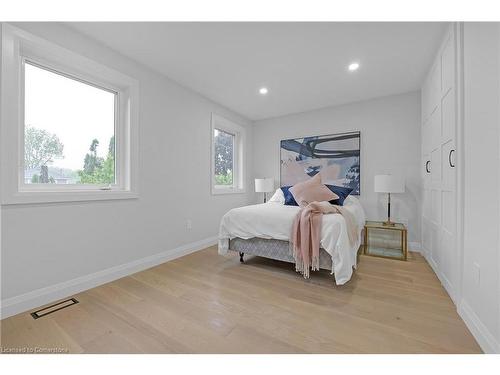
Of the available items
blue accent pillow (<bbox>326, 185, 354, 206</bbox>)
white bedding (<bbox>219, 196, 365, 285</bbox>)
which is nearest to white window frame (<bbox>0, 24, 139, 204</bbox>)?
white bedding (<bbox>219, 196, 365, 285</bbox>)

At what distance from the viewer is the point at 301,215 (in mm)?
2166

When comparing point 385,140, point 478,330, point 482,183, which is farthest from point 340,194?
point 478,330

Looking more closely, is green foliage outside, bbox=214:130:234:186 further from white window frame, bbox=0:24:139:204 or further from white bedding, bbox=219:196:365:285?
white window frame, bbox=0:24:139:204

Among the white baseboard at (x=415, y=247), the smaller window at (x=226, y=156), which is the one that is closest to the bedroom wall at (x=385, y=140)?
the white baseboard at (x=415, y=247)

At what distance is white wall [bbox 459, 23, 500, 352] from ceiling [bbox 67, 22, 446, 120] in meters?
0.72

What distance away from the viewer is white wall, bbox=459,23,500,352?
118 cm

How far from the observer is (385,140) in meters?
3.38

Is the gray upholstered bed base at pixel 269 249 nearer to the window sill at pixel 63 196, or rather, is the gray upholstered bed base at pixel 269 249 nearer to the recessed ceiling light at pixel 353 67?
the window sill at pixel 63 196

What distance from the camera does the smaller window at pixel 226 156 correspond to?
371 cm

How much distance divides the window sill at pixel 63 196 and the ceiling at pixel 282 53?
1.49 m

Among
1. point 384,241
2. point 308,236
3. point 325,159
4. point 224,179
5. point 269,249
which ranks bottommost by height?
point 384,241

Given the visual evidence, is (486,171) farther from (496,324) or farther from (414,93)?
(414,93)

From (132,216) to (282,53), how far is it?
2431 millimetres

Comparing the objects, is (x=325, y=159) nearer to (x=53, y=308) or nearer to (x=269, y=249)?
(x=269, y=249)
